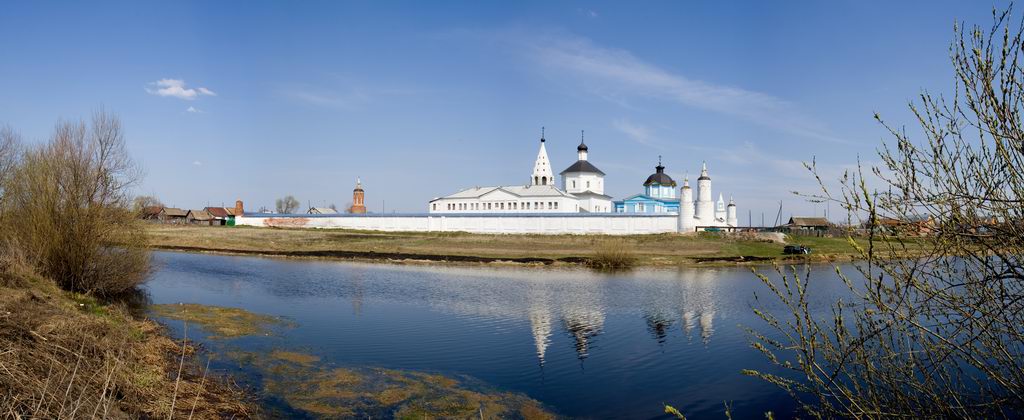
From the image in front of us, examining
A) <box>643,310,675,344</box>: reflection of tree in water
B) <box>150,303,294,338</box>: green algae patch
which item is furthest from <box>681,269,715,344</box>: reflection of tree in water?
<box>150,303,294,338</box>: green algae patch

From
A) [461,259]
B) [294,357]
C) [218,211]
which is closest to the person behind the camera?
[294,357]

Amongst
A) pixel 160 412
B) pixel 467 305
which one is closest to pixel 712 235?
pixel 467 305

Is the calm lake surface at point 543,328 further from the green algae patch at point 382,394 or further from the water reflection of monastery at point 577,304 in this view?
the green algae patch at point 382,394

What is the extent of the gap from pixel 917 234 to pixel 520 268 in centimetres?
3547

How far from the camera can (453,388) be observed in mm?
12117

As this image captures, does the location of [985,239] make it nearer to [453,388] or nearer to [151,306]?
[453,388]

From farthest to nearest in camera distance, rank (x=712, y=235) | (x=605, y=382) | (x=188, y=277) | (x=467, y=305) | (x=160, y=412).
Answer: (x=712, y=235) < (x=188, y=277) < (x=467, y=305) < (x=605, y=382) < (x=160, y=412)

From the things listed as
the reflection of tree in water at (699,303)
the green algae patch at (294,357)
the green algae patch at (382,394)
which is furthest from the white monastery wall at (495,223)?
the green algae patch at (382,394)

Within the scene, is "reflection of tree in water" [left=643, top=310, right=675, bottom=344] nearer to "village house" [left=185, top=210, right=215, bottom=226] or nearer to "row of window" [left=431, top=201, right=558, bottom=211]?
"row of window" [left=431, top=201, right=558, bottom=211]

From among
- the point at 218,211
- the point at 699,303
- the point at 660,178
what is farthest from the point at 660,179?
the point at 218,211

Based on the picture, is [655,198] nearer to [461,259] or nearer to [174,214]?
[461,259]

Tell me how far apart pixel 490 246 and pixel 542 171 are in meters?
26.2

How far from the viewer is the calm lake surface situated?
1250 cm

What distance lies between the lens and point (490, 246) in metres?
53.6
